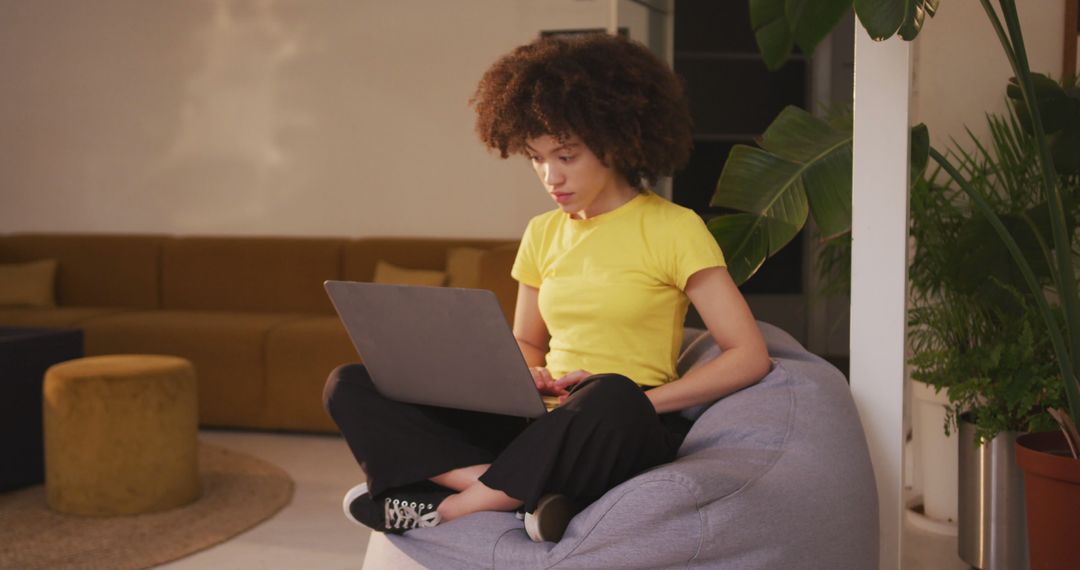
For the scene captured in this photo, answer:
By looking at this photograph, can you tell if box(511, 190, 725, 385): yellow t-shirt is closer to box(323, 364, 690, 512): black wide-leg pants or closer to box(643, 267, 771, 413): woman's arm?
box(643, 267, 771, 413): woman's arm

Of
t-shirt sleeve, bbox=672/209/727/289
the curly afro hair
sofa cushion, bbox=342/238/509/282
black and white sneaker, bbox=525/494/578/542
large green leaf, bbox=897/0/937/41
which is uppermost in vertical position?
large green leaf, bbox=897/0/937/41

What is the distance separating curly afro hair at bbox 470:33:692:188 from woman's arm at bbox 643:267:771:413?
28 centimetres

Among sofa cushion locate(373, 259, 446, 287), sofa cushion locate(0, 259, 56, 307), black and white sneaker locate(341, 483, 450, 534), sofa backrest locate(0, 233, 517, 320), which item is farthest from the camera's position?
sofa cushion locate(0, 259, 56, 307)

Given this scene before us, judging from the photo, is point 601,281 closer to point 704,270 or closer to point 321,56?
point 704,270

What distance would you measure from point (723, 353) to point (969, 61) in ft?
5.54

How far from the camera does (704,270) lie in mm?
2262

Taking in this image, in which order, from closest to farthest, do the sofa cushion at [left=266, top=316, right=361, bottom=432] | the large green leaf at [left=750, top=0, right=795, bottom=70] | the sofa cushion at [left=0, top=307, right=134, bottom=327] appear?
the large green leaf at [left=750, top=0, right=795, bottom=70] < the sofa cushion at [left=266, top=316, right=361, bottom=432] < the sofa cushion at [left=0, top=307, right=134, bottom=327]

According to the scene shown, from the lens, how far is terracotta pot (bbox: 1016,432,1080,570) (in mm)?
2457

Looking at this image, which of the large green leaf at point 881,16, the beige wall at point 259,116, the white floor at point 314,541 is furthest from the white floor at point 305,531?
the large green leaf at point 881,16

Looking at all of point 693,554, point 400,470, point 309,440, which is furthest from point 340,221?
point 693,554

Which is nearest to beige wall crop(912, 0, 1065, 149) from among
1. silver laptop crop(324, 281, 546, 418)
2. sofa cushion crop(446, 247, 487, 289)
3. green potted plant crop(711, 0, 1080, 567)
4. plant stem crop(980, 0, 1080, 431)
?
green potted plant crop(711, 0, 1080, 567)

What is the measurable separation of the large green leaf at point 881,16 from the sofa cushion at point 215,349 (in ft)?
11.0

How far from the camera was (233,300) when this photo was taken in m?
5.55

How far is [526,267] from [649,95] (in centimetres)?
46
